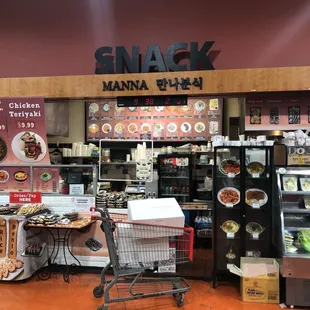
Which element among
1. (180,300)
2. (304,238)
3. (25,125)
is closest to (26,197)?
(25,125)

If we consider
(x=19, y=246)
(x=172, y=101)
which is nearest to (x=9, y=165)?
(x=19, y=246)

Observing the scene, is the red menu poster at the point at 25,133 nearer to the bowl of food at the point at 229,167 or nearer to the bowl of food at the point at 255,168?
the bowl of food at the point at 229,167

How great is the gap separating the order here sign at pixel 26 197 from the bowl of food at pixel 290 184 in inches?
134

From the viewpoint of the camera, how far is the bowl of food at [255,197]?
4047 millimetres

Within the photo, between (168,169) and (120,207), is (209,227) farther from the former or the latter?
(120,207)

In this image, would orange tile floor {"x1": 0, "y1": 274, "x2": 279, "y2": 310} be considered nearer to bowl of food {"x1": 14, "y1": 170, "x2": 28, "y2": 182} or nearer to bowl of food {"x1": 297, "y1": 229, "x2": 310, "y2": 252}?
bowl of food {"x1": 297, "y1": 229, "x2": 310, "y2": 252}

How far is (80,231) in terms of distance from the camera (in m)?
4.54

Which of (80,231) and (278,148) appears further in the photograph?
(80,231)

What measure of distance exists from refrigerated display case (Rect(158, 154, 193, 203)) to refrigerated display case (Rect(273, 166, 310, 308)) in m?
2.62

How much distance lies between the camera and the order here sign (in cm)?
460

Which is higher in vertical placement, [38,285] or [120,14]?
[120,14]

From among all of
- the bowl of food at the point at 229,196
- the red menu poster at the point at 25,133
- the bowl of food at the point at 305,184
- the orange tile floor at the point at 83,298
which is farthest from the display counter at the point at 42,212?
the bowl of food at the point at 305,184

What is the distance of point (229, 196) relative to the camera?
414cm

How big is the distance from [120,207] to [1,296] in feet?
6.83
